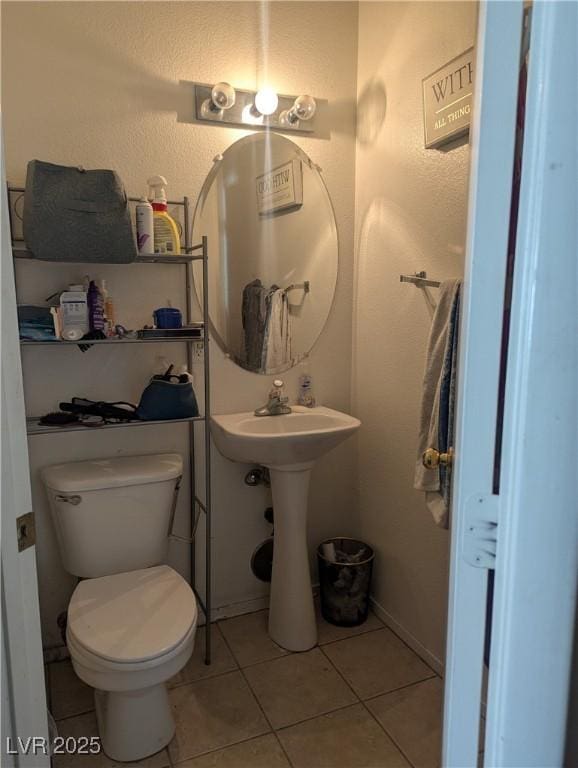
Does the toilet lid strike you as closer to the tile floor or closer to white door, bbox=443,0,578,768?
the tile floor

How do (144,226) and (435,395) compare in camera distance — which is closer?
(435,395)

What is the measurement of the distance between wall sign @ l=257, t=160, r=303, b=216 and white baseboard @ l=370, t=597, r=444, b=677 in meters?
1.76

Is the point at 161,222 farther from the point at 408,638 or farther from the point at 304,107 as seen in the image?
the point at 408,638

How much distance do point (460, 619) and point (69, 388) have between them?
165 cm

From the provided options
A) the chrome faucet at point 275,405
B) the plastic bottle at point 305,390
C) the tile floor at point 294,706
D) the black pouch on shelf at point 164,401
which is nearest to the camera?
the tile floor at point 294,706

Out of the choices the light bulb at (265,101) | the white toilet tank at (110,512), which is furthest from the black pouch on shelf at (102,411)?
the light bulb at (265,101)

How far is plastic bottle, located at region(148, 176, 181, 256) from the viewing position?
1898 mm

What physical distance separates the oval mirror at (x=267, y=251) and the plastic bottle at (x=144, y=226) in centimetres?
28

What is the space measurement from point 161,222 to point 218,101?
0.51 meters

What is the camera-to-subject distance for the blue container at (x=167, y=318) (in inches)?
75.0

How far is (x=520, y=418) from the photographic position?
0.63 m

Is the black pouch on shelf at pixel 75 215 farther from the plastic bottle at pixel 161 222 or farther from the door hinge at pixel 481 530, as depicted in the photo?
the door hinge at pixel 481 530

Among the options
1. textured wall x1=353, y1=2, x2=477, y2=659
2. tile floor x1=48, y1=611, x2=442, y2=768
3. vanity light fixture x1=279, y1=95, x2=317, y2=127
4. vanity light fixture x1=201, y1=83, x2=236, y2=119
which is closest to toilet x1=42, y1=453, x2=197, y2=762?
tile floor x1=48, y1=611, x2=442, y2=768

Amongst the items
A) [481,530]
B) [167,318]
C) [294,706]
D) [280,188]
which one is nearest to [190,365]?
[167,318]
